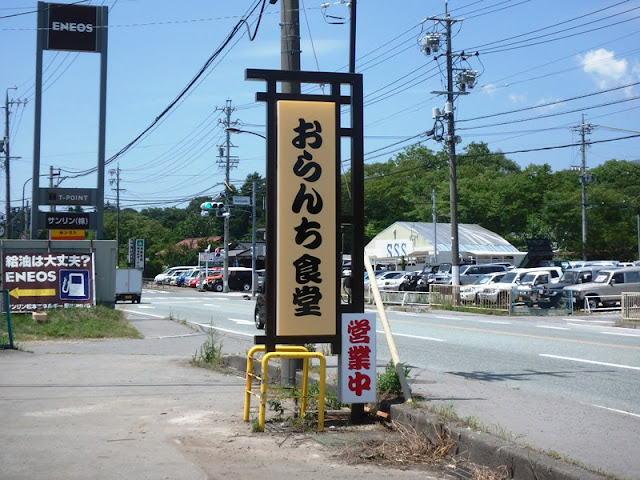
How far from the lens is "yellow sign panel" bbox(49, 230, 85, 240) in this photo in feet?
91.6

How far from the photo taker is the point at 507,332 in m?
20.8

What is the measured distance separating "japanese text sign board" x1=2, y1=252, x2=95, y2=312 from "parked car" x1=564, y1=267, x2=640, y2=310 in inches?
729

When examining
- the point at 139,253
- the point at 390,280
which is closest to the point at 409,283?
the point at 390,280

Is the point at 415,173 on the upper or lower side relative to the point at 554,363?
upper

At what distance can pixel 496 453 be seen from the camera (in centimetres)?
615

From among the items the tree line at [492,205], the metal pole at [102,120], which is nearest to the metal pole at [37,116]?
the metal pole at [102,120]

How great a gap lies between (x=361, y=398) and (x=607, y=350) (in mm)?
9829

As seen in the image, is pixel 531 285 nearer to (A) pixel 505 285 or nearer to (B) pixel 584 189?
(A) pixel 505 285

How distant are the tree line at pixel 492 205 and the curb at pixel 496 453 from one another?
60.2 metres

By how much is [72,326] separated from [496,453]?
56.0ft

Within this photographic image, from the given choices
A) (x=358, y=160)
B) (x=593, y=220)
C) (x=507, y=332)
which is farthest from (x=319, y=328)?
(x=593, y=220)

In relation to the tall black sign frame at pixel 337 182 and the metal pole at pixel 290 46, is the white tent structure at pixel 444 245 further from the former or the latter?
the tall black sign frame at pixel 337 182

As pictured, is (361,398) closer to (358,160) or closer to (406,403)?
(406,403)

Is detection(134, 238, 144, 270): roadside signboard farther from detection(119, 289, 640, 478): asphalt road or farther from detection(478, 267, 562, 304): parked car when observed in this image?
detection(119, 289, 640, 478): asphalt road
